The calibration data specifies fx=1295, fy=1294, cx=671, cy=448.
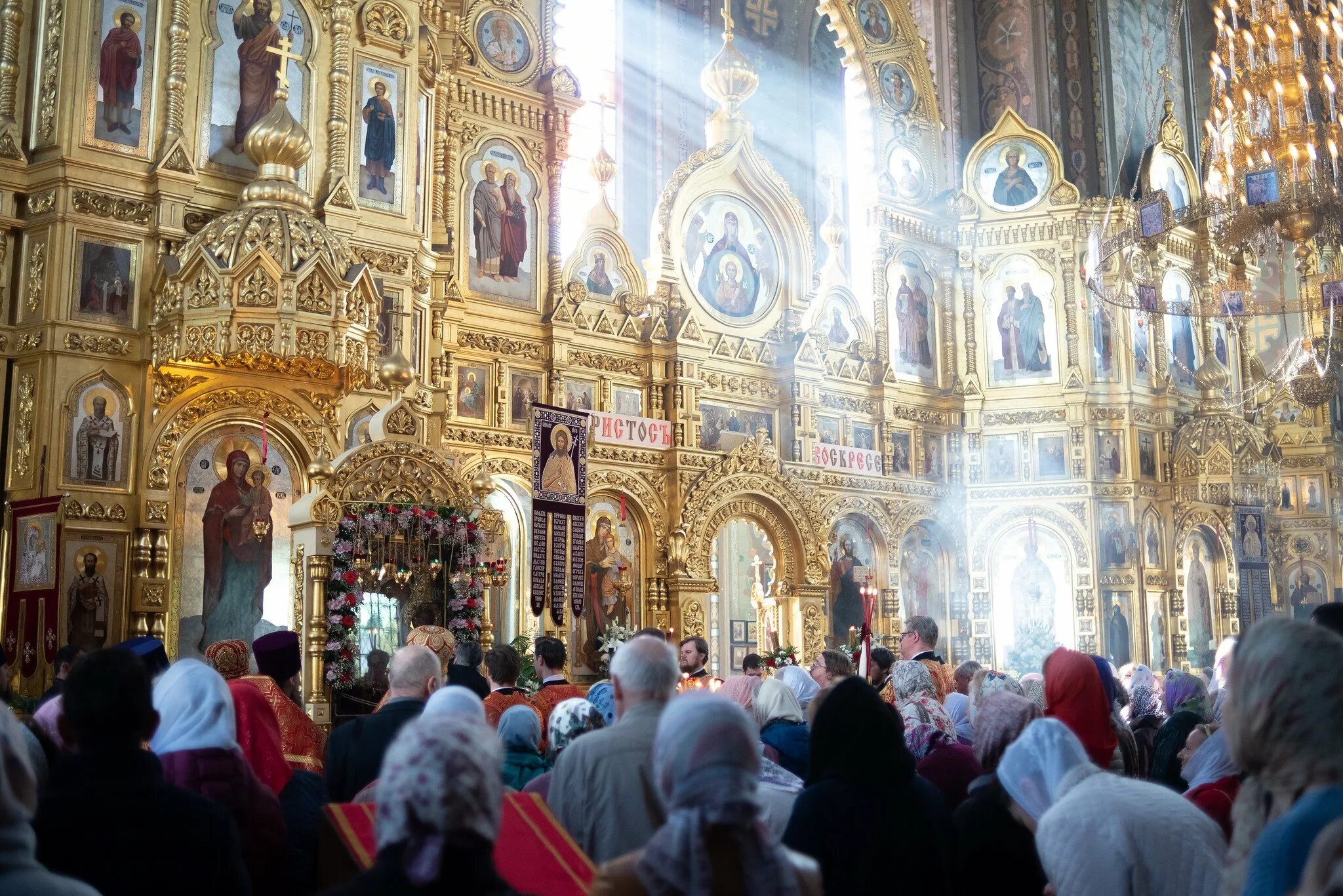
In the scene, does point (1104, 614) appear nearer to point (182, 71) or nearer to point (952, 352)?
point (952, 352)

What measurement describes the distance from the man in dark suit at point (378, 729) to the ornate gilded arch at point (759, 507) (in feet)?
38.5

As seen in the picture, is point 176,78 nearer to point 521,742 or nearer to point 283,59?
point 283,59

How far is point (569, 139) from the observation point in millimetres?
17312

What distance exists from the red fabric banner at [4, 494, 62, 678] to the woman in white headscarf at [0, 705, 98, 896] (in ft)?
29.9

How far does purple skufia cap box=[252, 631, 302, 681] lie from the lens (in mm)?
5883

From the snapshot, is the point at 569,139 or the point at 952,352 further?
the point at 952,352

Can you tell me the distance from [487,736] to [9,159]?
1169cm

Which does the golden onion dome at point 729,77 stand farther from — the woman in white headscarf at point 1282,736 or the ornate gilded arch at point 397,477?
the woman in white headscarf at point 1282,736

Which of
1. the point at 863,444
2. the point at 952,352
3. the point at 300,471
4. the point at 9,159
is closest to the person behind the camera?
the point at 9,159

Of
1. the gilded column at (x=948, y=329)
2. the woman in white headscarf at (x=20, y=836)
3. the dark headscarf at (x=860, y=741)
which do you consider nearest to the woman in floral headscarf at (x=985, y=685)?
the dark headscarf at (x=860, y=741)

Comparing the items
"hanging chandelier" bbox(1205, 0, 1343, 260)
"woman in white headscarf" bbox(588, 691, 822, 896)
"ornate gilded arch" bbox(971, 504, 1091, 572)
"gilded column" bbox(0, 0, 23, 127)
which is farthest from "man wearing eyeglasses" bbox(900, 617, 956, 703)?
"ornate gilded arch" bbox(971, 504, 1091, 572)

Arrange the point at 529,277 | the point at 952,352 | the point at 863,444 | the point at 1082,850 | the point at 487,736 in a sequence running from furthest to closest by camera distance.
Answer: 1. the point at 952,352
2. the point at 863,444
3. the point at 529,277
4. the point at 1082,850
5. the point at 487,736

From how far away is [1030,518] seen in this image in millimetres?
21406

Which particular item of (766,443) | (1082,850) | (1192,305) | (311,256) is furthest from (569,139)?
(1082,850)
